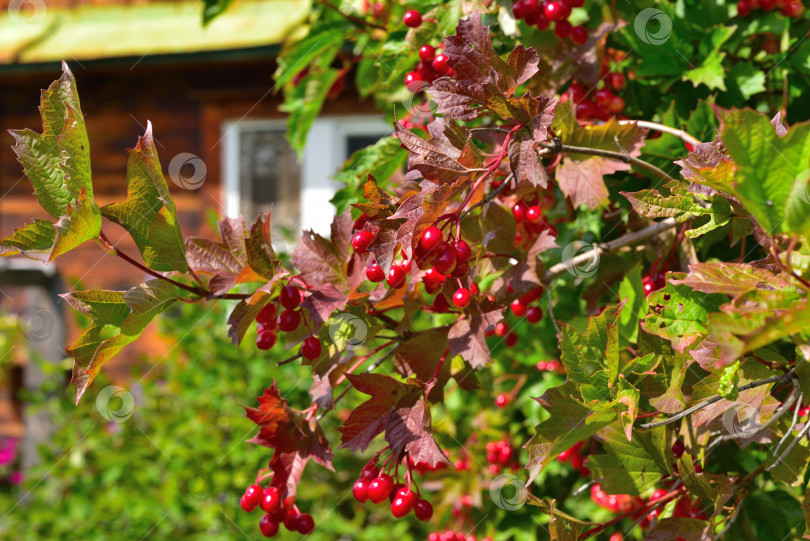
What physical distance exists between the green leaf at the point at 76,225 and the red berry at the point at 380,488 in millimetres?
553

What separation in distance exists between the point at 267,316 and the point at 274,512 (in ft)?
1.05

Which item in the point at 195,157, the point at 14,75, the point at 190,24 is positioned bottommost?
the point at 195,157

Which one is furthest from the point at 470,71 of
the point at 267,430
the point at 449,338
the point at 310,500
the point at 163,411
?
the point at 163,411

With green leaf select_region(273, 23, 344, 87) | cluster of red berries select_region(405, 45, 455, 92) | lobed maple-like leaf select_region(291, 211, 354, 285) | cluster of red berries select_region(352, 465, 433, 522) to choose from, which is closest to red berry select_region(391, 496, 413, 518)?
cluster of red berries select_region(352, 465, 433, 522)

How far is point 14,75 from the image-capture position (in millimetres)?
4641

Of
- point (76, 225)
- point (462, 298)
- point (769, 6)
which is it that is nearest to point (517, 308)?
point (462, 298)

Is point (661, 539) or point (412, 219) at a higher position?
point (412, 219)

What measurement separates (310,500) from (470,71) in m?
2.19

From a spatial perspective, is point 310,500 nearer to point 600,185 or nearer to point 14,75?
point 600,185

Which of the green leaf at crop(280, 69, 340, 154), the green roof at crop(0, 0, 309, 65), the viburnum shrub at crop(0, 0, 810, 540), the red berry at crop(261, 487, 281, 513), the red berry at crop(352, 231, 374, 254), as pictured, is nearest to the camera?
the viburnum shrub at crop(0, 0, 810, 540)

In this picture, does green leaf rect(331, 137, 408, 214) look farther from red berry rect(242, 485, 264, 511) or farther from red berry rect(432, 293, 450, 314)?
red berry rect(242, 485, 264, 511)

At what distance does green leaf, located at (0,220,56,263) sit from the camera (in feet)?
3.27

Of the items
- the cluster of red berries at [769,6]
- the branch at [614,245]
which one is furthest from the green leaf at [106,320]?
the cluster of red berries at [769,6]

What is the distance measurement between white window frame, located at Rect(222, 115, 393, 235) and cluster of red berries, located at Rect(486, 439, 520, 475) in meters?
2.30
